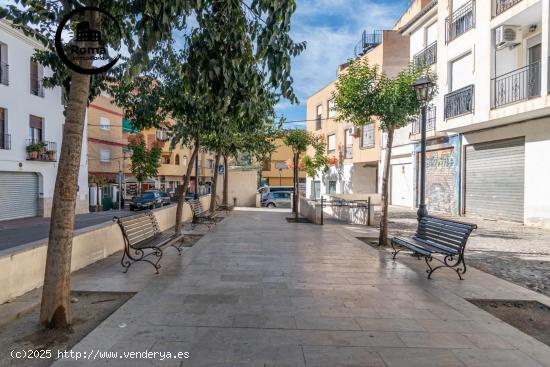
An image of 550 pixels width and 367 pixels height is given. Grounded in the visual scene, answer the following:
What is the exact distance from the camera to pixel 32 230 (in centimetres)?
1599

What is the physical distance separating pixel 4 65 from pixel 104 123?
1369 centimetres

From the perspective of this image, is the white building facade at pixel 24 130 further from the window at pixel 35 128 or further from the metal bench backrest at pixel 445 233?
the metal bench backrest at pixel 445 233

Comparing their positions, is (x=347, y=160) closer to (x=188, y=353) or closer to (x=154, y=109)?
(x=154, y=109)

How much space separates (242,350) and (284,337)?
0.49 meters

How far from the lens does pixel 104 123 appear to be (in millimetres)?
33000

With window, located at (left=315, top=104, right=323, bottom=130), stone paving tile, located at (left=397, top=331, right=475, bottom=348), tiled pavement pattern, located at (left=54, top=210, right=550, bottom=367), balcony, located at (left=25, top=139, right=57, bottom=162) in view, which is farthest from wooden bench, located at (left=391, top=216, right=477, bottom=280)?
window, located at (left=315, top=104, right=323, bottom=130)

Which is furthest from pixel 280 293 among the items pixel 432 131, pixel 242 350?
pixel 432 131

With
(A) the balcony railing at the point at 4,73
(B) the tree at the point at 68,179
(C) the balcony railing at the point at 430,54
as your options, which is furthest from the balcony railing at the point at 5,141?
(C) the balcony railing at the point at 430,54

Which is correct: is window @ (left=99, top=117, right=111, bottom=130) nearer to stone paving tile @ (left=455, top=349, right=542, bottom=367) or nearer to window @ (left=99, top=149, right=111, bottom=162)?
window @ (left=99, top=149, right=111, bottom=162)

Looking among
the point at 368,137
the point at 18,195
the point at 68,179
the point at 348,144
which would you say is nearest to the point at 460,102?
the point at 368,137

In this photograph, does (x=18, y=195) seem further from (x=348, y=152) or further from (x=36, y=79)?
(x=348, y=152)

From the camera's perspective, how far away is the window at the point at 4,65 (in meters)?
19.3

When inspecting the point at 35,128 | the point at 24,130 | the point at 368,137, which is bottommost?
the point at 24,130

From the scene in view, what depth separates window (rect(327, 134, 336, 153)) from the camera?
33.1 meters
